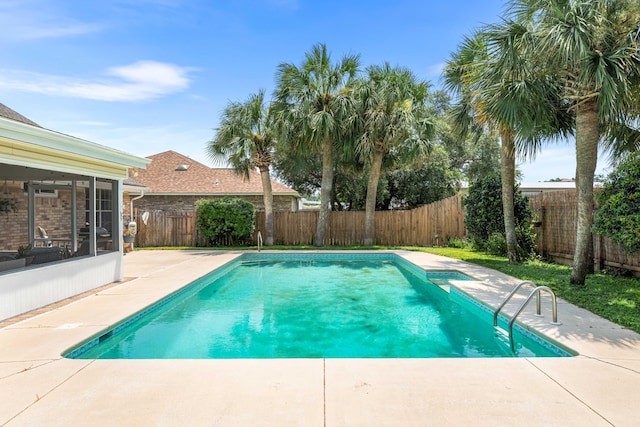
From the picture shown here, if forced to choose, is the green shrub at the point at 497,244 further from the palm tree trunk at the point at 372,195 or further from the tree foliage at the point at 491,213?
the palm tree trunk at the point at 372,195

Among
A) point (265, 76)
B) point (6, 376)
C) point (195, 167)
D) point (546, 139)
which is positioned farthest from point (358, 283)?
point (195, 167)

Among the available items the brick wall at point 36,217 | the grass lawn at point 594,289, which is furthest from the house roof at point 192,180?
the grass lawn at point 594,289

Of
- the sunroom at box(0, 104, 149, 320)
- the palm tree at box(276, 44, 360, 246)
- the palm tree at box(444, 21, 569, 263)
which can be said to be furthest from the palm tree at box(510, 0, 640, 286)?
the sunroom at box(0, 104, 149, 320)

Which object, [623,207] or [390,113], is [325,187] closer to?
[390,113]

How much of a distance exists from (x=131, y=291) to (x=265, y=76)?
11.7 meters

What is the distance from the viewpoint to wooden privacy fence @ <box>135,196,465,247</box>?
16433 millimetres

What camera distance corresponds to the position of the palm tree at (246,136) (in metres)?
15.5

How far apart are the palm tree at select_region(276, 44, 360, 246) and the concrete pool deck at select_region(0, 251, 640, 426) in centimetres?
1117

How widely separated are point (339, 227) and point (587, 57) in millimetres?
11940

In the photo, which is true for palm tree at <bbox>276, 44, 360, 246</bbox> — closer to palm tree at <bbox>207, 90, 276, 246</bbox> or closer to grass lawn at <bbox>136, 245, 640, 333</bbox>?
palm tree at <bbox>207, 90, 276, 246</bbox>

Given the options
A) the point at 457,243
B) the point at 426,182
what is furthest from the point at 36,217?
the point at 426,182

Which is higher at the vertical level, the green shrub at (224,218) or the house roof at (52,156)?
the house roof at (52,156)

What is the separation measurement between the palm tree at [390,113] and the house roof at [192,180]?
579 cm

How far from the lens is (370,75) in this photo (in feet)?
49.2
